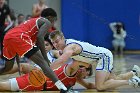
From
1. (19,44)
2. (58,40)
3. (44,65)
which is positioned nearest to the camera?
(44,65)

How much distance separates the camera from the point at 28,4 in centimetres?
1688

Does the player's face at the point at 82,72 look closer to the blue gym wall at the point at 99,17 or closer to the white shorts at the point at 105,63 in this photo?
the white shorts at the point at 105,63

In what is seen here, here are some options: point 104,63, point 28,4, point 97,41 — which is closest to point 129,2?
point 97,41

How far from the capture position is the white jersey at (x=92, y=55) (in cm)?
688

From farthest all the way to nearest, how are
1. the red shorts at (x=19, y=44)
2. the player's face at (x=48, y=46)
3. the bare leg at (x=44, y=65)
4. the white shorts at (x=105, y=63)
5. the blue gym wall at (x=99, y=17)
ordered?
the blue gym wall at (x=99, y=17), the player's face at (x=48, y=46), the white shorts at (x=105, y=63), the red shorts at (x=19, y=44), the bare leg at (x=44, y=65)

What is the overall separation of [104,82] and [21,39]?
1.57 metres

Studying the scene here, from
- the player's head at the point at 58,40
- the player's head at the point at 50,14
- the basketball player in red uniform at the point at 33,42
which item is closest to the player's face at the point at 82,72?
the player's head at the point at 58,40

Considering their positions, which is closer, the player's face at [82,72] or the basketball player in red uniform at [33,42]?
the basketball player in red uniform at [33,42]

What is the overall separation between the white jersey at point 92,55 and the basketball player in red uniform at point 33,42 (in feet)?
1.55

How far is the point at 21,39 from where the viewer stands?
6.59 metres

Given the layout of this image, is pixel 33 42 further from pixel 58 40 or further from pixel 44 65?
pixel 44 65

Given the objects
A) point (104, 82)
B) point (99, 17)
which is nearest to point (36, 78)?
point (104, 82)

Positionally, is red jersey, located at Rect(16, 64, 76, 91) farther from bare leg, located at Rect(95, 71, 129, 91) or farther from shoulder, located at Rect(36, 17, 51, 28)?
shoulder, located at Rect(36, 17, 51, 28)

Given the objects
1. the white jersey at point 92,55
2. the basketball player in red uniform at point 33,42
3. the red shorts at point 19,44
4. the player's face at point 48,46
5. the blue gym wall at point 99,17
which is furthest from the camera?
the blue gym wall at point 99,17
